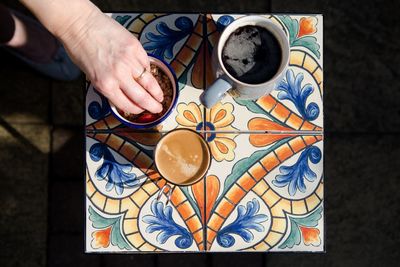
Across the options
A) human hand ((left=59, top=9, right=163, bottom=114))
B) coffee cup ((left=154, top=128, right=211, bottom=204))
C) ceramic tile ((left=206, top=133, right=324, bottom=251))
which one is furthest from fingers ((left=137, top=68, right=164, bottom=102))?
ceramic tile ((left=206, top=133, right=324, bottom=251))

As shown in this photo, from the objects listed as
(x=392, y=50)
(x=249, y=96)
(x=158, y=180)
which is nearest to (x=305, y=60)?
(x=249, y=96)

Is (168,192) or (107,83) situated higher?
(107,83)

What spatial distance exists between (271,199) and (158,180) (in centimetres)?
27

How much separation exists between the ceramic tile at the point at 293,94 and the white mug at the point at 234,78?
0.14m

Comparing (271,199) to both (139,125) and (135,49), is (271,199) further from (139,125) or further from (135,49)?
(135,49)

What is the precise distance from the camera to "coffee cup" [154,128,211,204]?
103cm

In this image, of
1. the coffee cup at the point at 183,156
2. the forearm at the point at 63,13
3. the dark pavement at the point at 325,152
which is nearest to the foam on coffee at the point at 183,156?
the coffee cup at the point at 183,156

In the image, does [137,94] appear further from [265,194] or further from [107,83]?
[265,194]

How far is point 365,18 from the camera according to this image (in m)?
1.66

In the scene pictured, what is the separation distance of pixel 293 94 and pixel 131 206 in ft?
1.53

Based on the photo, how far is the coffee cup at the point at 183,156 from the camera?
3.38ft

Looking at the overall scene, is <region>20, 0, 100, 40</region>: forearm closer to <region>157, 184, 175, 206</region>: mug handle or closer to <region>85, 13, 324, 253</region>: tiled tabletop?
<region>85, 13, 324, 253</region>: tiled tabletop

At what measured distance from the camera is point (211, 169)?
110 centimetres

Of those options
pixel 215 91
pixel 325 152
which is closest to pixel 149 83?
pixel 215 91
